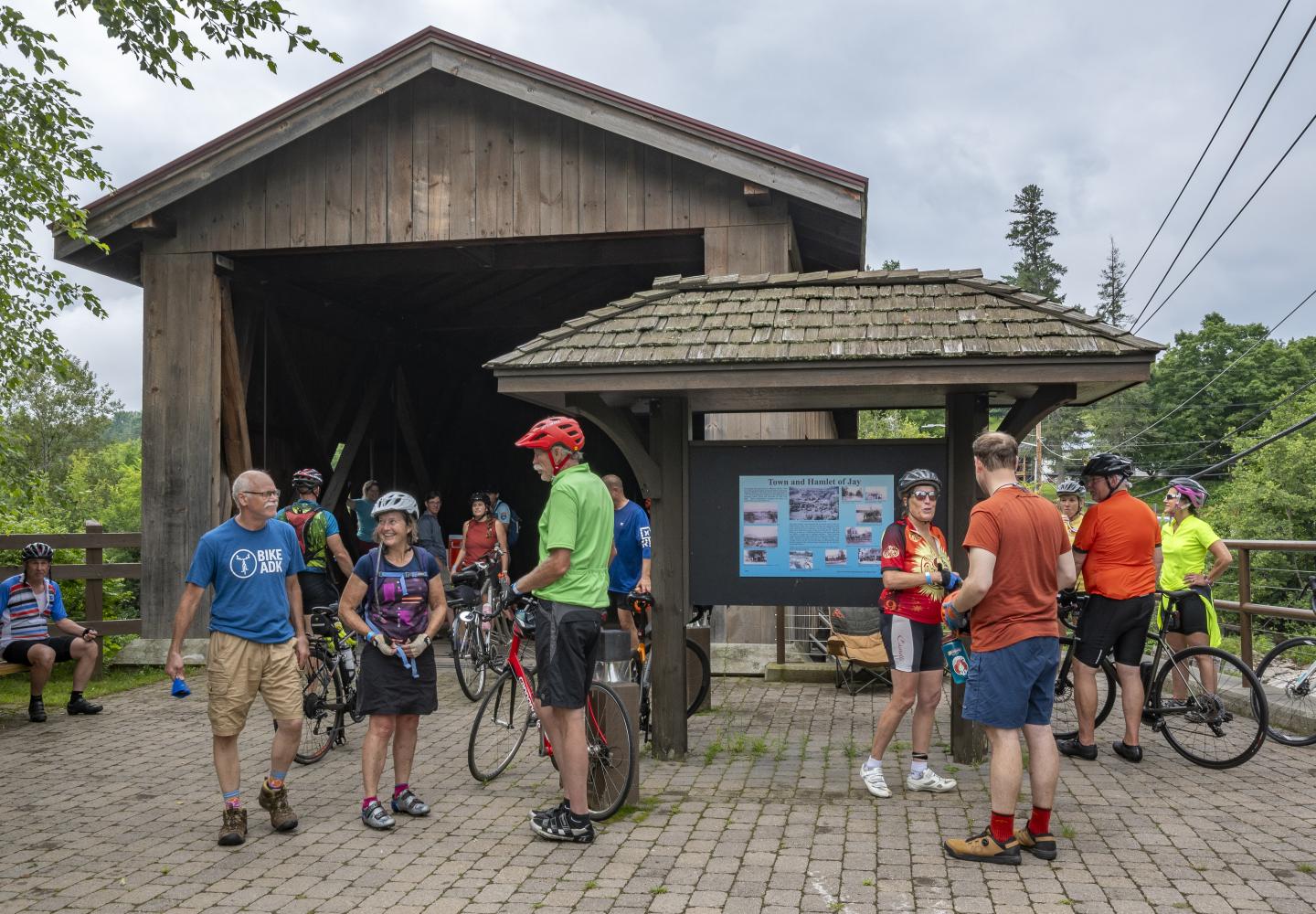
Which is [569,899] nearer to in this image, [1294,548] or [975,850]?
[975,850]

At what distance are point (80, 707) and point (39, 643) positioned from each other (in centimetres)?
65

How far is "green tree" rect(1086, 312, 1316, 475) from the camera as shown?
205ft

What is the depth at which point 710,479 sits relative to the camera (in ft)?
24.4

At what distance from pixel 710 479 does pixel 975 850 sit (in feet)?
10.1

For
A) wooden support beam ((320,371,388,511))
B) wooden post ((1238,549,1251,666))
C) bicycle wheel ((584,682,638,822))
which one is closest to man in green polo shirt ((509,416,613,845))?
bicycle wheel ((584,682,638,822))

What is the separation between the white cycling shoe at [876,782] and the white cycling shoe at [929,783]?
6.0 inches

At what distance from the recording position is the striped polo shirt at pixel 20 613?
30.7 feet

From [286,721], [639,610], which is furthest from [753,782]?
[286,721]

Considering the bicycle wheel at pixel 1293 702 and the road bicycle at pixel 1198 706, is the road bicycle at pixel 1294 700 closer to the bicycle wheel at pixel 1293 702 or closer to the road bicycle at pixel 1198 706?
the bicycle wheel at pixel 1293 702

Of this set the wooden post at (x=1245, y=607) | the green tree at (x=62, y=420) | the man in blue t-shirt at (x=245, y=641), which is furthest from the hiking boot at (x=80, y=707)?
the green tree at (x=62, y=420)

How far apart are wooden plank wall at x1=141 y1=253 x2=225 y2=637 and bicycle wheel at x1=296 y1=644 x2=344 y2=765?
15.2 ft

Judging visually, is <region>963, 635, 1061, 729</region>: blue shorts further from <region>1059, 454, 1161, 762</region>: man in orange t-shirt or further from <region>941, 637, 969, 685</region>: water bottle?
<region>1059, 454, 1161, 762</region>: man in orange t-shirt

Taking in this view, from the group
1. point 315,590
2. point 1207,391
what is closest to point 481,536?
point 315,590

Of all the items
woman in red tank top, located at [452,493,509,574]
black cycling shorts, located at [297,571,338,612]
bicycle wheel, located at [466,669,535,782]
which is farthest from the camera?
woman in red tank top, located at [452,493,509,574]
